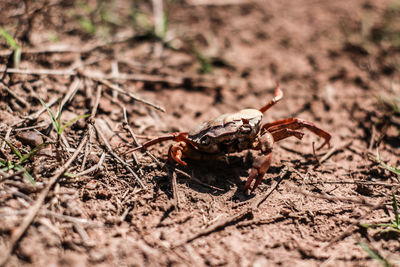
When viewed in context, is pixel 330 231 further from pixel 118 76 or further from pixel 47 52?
pixel 47 52

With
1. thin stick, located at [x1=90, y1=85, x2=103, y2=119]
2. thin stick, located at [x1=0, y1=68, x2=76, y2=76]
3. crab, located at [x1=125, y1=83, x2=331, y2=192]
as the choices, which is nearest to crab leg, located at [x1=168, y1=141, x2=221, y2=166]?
crab, located at [x1=125, y1=83, x2=331, y2=192]

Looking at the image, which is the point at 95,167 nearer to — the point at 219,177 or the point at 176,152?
the point at 176,152

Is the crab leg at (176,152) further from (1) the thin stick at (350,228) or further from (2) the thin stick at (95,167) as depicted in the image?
(1) the thin stick at (350,228)

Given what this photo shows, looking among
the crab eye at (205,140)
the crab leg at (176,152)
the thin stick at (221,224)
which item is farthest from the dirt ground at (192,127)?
the crab eye at (205,140)

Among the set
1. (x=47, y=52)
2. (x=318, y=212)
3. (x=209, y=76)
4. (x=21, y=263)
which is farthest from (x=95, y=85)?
(x=318, y=212)

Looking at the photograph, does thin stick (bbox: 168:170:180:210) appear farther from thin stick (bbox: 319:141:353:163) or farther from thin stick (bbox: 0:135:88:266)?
thin stick (bbox: 319:141:353:163)

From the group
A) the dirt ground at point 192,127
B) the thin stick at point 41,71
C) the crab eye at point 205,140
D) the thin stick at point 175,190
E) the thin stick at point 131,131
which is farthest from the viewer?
the thin stick at point 41,71
